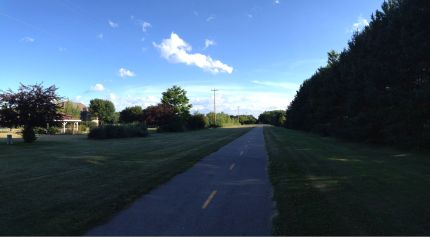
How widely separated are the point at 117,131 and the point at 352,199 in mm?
36402

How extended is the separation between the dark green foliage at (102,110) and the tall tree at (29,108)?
113140 millimetres

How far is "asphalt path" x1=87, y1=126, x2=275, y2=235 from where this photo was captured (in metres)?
7.66

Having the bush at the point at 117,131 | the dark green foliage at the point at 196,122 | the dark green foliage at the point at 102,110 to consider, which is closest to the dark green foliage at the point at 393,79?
the bush at the point at 117,131

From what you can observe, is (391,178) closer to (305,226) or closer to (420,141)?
(305,226)

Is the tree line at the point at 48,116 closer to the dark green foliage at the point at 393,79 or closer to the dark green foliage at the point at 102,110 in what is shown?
the dark green foliage at the point at 393,79

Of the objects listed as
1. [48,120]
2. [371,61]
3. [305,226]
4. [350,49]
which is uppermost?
[350,49]

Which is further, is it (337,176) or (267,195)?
(337,176)

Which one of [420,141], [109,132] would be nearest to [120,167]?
[420,141]

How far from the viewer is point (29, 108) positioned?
31.1 m

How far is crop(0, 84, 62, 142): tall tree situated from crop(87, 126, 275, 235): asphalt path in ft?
65.5

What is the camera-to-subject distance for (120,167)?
17.2m

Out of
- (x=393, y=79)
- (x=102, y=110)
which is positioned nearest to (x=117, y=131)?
(x=393, y=79)

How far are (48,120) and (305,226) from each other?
27.3m

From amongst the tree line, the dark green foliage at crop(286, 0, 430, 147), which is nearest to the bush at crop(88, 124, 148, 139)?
the tree line
